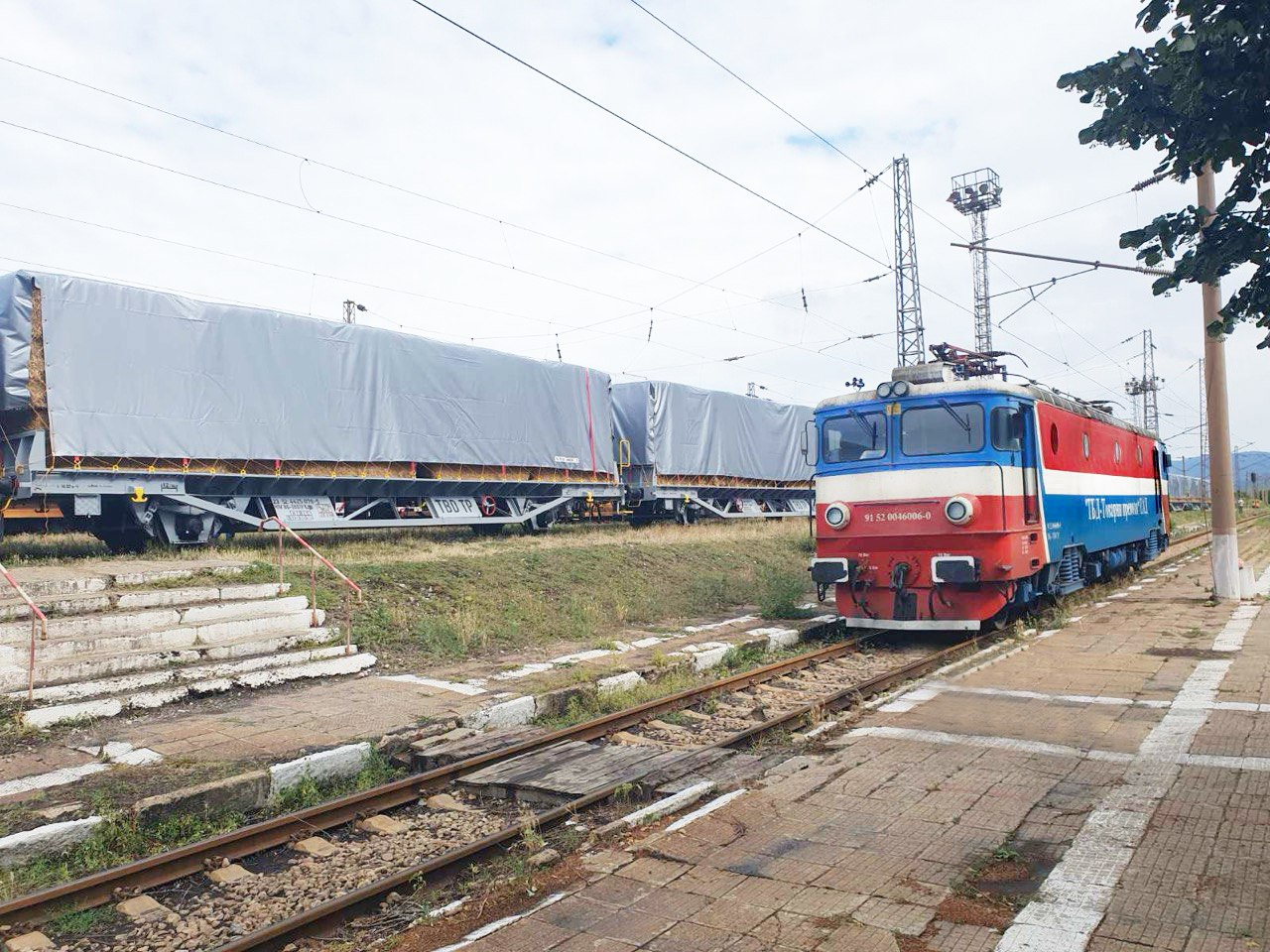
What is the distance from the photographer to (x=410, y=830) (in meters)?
5.55

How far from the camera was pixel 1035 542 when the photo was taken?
1092 centimetres

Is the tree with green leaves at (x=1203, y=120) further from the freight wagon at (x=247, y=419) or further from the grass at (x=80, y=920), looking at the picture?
the freight wagon at (x=247, y=419)

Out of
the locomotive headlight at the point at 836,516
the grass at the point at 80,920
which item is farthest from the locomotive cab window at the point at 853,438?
the grass at the point at 80,920

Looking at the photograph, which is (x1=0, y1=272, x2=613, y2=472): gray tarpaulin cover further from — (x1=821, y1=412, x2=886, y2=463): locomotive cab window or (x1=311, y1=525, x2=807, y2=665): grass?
(x1=821, y1=412, x2=886, y2=463): locomotive cab window

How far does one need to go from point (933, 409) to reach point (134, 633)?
29.2 ft

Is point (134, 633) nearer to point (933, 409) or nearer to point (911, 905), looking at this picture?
point (911, 905)

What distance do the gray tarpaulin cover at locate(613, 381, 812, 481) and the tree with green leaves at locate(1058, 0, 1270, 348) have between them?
18.8 meters

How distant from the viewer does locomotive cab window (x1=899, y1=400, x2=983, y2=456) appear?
10.4m

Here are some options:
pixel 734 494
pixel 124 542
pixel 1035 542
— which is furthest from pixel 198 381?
pixel 734 494

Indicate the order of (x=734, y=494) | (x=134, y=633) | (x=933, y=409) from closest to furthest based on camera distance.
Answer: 1. (x=134, y=633)
2. (x=933, y=409)
3. (x=734, y=494)

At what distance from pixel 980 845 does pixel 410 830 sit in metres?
3.23

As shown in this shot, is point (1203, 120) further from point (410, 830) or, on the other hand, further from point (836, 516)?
point (836, 516)

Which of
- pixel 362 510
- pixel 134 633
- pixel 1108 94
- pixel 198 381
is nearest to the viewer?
pixel 1108 94

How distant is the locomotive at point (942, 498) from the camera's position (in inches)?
404
